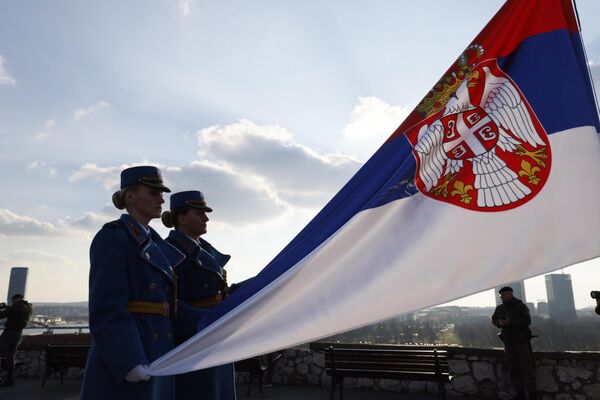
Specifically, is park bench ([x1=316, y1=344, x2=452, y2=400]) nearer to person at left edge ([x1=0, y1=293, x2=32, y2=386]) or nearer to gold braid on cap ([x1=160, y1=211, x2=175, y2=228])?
gold braid on cap ([x1=160, y1=211, x2=175, y2=228])

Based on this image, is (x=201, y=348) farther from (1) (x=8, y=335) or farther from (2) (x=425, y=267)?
(1) (x=8, y=335)

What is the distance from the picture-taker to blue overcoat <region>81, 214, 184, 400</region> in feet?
7.13

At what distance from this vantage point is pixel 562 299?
142875mm

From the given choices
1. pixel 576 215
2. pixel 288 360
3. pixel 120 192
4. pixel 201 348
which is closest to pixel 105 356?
pixel 201 348

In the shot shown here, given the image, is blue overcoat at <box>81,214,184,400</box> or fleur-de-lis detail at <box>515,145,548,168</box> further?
blue overcoat at <box>81,214,184,400</box>

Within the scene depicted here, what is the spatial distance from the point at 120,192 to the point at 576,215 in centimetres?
227

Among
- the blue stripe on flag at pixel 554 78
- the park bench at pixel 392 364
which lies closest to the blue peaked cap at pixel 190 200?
the blue stripe on flag at pixel 554 78

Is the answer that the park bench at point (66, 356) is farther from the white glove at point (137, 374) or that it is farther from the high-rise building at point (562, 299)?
the high-rise building at point (562, 299)

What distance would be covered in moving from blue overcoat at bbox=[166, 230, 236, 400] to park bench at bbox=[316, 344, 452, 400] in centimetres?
392

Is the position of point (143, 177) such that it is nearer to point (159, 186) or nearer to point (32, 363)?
point (159, 186)

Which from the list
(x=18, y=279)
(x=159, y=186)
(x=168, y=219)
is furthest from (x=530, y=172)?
(x=18, y=279)

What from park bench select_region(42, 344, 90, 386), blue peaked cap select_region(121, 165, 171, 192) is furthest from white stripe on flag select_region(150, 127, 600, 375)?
park bench select_region(42, 344, 90, 386)

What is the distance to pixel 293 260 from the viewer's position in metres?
2.20

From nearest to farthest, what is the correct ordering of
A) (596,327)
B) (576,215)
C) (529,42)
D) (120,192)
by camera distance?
(576,215)
(529,42)
(120,192)
(596,327)
